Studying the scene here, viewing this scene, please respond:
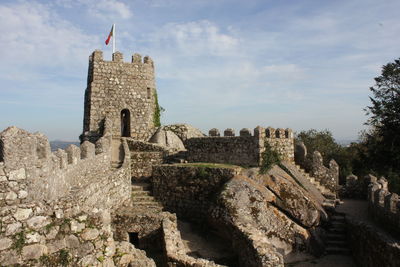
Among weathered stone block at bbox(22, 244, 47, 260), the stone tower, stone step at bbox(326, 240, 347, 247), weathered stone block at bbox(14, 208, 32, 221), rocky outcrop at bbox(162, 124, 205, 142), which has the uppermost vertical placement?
the stone tower

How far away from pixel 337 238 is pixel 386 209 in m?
2.33

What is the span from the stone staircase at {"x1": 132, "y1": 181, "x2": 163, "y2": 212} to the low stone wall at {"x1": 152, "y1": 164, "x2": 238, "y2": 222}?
0.33 metres

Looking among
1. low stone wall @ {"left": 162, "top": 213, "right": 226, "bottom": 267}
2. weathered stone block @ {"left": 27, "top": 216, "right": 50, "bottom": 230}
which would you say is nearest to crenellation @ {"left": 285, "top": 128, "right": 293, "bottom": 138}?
low stone wall @ {"left": 162, "top": 213, "right": 226, "bottom": 267}

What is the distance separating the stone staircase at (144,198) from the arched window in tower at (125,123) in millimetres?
6780

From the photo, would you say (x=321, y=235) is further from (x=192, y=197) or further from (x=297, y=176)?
(x=192, y=197)

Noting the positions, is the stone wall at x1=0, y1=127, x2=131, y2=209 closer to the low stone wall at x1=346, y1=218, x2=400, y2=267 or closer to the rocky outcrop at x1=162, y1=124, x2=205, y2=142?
the rocky outcrop at x1=162, y1=124, x2=205, y2=142

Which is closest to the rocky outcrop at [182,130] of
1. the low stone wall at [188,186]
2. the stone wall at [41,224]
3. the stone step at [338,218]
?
the low stone wall at [188,186]

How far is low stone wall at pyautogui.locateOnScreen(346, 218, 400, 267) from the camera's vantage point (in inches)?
404

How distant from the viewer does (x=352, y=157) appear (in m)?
24.4

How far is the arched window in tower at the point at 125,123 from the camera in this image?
2295 cm

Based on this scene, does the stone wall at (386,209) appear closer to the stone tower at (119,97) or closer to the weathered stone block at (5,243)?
the weathered stone block at (5,243)

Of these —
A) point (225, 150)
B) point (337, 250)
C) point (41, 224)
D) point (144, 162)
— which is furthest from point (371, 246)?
point (144, 162)

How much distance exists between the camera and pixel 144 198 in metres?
16.2

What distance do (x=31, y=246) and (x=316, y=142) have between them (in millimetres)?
25471
